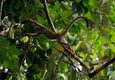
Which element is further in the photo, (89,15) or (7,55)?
(89,15)

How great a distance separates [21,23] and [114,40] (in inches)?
12.2

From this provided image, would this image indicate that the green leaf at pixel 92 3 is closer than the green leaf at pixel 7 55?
No

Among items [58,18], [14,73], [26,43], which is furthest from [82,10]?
[14,73]

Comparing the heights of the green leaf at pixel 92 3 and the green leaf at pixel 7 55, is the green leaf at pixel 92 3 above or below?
above

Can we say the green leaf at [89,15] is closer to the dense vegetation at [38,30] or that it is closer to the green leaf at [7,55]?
the dense vegetation at [38,30]

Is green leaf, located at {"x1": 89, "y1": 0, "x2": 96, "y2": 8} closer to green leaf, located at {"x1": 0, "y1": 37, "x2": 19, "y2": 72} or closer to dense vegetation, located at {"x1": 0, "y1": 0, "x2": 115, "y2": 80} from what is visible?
dense vegetation, located at {"x1": 0, "y1": 0, "x2": 115, "y2": 80}

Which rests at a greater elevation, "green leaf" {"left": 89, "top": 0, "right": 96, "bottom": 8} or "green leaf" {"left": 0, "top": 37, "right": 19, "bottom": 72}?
"green leaf" {"left": 89, "top": 0, "right": 96, "bottom": 8}

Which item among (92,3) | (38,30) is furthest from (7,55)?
(92,3)

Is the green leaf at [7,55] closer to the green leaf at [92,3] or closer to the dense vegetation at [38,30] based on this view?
the dense vegetation at [38,30]

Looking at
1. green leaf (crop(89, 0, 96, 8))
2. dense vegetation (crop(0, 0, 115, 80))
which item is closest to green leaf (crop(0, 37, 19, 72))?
dense vegetation (crop(0, 0, 115, 80))

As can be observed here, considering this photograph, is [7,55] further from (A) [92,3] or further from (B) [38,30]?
(A) [92,3]

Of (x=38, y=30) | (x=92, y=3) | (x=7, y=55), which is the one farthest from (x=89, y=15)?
(x=7, y=55)

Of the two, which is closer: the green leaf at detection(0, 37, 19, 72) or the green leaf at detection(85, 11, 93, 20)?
the green leaf at detection(0, 37, 19, 72)

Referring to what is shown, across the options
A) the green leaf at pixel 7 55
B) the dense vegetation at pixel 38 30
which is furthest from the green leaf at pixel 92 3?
the green leaf at pixel 7 55
